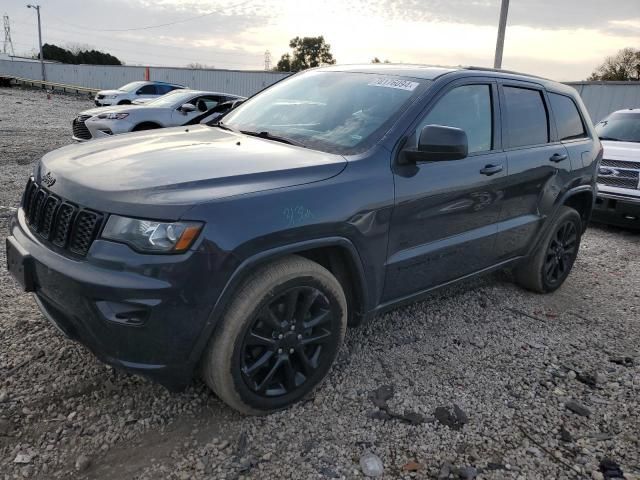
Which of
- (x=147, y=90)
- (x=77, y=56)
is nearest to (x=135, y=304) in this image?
(x=147, y=90)

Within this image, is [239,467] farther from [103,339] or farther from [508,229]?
[508,229]

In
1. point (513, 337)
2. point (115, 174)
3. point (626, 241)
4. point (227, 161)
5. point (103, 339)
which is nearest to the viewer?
point (103, 339)

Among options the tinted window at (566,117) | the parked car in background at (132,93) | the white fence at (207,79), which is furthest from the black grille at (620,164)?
the parked car in background at (132,93)

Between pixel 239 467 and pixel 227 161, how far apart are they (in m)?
1.45

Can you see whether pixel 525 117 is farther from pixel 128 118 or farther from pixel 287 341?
pixel 128 118

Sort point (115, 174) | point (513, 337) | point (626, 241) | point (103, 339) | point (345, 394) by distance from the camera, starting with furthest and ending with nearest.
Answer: point (626, 241), point (513, 337), point (345, 394), point (115, 174), point (103, 339)

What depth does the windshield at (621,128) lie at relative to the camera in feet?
25.2

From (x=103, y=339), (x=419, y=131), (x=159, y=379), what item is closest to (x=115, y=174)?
(x=103, y=339)

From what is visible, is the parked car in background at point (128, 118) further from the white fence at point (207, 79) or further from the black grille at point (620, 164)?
the black grille at point (620, 164)

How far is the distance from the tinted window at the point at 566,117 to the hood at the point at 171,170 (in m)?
2.50

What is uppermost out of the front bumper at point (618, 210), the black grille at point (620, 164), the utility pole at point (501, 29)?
the utility pole at point (501, 29)

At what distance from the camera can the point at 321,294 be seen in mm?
2625

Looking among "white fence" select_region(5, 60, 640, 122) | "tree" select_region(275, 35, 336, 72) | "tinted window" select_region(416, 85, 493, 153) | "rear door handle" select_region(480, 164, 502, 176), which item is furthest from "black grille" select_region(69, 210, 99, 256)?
"tree" select_region(275, 35, 336, 72)

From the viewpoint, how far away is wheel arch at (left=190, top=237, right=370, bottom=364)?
2248 mm
